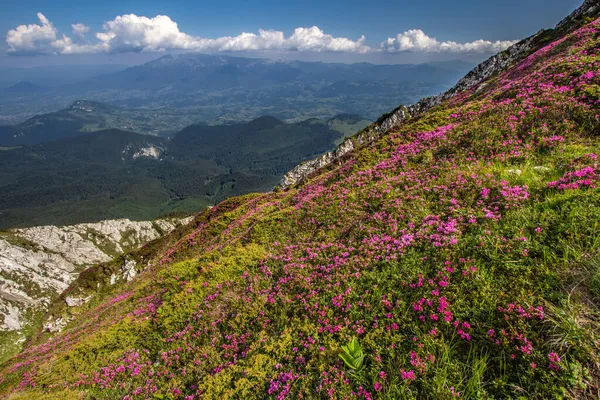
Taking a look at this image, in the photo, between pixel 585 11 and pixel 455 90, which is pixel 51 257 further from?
pixel 585 11

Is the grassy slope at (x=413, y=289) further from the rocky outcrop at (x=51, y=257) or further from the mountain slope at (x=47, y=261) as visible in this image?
the mountain slope at (x=47, y=261)

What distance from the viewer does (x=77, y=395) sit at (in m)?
10.1

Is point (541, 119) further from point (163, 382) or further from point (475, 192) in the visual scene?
point (163, 382)

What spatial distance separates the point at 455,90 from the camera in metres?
55.6

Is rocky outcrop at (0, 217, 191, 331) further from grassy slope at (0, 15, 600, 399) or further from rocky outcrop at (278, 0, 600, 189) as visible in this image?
grassy slope at (0, 15, 600, 399)

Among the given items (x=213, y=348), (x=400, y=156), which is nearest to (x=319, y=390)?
(x=213, y=348)

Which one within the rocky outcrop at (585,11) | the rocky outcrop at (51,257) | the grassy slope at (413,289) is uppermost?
the rocky outcrop at (585,11)

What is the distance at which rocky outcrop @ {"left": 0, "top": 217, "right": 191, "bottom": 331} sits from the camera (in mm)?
82062

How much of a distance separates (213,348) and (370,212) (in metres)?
9.10

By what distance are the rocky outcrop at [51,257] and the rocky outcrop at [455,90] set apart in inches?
1597

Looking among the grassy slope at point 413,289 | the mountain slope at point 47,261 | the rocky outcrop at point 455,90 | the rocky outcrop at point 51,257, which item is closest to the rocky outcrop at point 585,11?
the rocky outcrop at point 455,90

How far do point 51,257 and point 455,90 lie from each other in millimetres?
167396

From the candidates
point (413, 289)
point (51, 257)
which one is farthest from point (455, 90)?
point (51, 257)

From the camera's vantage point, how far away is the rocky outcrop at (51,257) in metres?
82.1
